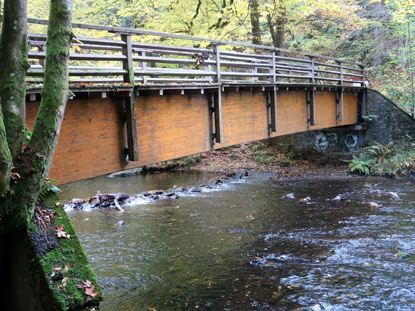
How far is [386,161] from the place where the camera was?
20359 millimetres

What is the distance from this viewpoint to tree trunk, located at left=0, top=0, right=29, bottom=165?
5043 mm

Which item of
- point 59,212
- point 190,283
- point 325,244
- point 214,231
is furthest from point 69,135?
point 325,244

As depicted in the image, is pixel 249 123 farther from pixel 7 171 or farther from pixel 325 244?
pixel 7 171

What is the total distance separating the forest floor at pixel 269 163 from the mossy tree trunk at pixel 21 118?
16078 mm

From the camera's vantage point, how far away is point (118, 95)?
355 inches

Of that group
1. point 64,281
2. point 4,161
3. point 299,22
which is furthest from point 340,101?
point 4,161

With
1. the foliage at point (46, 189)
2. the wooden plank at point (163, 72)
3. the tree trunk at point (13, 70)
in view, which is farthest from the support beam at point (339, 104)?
the tree trunk at point (13, 70)

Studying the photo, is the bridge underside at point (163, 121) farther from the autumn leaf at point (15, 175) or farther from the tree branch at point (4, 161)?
the tree branch at point (4, 161)

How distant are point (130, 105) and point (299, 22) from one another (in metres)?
19.2

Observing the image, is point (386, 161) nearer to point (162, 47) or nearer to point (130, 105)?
point (162, 47)

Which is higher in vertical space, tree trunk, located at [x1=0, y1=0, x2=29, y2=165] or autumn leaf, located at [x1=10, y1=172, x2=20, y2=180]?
tree trunk, located at [x1=0, y1=0, x2=29, y2=165]

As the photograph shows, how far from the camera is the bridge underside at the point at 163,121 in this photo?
822 centimetres

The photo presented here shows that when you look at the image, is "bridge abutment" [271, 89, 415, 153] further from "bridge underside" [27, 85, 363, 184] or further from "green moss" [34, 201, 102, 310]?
"green moss" [34, 201, 102, 310]

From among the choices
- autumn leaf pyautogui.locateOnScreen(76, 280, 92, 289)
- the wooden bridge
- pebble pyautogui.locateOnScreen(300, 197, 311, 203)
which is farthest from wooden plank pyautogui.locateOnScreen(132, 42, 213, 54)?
pebble pyautogui.locateOnScreen(300, 197, 311, 203)
